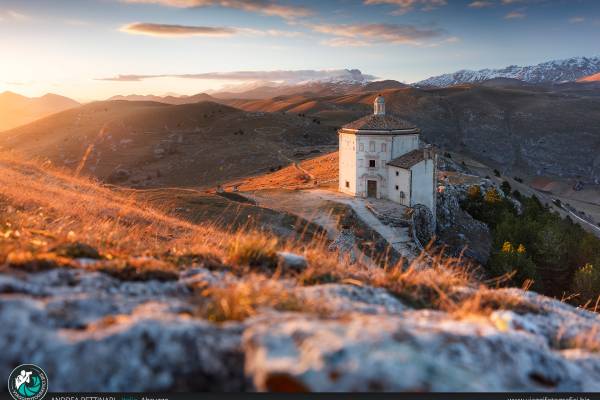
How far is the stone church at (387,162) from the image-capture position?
43281mm

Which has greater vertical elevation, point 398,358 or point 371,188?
point 398,358

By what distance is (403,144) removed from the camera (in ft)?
152

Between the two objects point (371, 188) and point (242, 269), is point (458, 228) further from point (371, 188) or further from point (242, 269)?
point (242, 269)

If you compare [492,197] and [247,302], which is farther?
[492,197]

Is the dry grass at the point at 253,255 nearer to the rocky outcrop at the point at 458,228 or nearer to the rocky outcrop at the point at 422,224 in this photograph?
the rocky outcrop at the point at 422,224

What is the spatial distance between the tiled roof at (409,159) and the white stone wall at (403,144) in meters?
0.70

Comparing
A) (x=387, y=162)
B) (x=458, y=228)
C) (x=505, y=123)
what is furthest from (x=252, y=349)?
(x=505, y=123)

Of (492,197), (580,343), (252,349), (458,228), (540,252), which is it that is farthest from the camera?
(492,197)

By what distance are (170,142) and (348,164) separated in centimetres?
6249

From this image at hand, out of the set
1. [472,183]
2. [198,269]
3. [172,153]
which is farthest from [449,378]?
[172,153]

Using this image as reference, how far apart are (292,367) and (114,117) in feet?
454

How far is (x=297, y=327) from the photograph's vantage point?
159 inches

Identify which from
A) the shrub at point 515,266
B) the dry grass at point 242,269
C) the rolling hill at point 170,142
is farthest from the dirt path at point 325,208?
the rolling hill at point 170,142

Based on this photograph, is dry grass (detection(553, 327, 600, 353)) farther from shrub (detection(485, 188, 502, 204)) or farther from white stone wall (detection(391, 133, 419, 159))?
shrub (detection(485, 188, 502, 204))
